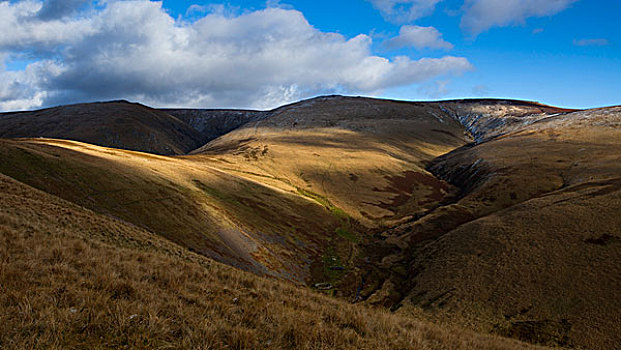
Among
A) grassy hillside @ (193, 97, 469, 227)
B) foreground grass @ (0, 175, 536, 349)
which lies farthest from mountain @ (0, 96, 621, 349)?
foreground grass @ (0, 175, 536, 349)

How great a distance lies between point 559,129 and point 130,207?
12857 cm

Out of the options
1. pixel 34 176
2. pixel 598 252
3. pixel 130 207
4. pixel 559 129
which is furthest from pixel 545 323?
pixel 559 129

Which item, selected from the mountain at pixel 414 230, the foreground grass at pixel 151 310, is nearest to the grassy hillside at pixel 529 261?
the mountain at pixel 414 230

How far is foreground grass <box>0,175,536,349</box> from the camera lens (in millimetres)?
7098

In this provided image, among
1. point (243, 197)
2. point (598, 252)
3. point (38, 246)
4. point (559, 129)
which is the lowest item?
point (598, 252)

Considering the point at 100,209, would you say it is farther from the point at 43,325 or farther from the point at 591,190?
the point at 591,190

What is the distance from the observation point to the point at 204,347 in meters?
7.18

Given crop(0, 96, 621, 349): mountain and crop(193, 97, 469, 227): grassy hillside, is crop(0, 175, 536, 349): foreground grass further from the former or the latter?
crop(193, 97, 469, 227): grassy hillside

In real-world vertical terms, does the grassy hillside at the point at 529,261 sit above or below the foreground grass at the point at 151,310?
below

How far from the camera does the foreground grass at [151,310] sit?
7098 millimetres

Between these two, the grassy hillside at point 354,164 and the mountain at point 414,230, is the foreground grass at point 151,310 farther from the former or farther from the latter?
the grassy hillside at point 354,164

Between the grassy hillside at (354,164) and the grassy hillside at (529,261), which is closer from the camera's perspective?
Answer: the grassy hillside at (529,261)

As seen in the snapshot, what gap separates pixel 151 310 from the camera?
834cm

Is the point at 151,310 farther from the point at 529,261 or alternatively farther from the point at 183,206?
the point at 529,261
